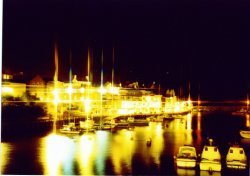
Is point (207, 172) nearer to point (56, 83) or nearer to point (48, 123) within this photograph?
point (48, 123)

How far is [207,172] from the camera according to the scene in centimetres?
607

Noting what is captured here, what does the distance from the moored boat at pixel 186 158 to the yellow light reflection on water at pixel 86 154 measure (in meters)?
1.36

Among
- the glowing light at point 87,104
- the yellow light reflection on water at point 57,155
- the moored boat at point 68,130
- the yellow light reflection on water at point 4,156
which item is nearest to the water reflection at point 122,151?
the yellow light reflection on water at point 57,155

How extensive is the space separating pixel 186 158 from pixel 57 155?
2.83 m

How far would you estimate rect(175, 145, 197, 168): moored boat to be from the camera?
20.5ft

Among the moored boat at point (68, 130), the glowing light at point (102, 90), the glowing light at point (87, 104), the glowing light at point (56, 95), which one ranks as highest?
the glowing light at point (102, 90)

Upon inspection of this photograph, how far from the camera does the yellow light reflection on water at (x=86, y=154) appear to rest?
21.6 ft

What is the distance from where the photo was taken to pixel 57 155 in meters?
8.02

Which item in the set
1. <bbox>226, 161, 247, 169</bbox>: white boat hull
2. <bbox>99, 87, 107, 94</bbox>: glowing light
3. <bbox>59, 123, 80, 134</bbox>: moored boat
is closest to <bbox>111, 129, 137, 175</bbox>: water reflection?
<bbox>59, 123, 80, 134</bbox>: moored boat

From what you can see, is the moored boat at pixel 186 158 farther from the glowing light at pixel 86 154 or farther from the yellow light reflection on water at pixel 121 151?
the glowing light at pixel 86 154

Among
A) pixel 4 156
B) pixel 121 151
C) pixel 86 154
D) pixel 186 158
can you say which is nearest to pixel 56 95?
pixel 121 151

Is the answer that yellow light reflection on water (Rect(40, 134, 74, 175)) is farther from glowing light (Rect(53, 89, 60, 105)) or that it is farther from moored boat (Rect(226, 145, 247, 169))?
glowing light (Rect(53, 89, 60, 105))

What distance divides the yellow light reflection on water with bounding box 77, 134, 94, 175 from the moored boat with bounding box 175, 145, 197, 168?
1359 millimetres

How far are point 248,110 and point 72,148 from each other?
68.2 ft
